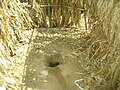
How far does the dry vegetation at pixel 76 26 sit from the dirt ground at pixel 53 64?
101 millimetres

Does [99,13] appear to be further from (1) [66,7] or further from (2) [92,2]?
(1) [66,7]

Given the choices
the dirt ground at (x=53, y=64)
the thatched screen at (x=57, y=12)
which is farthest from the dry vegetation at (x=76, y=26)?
the dirt ground at (x=53, y=64)

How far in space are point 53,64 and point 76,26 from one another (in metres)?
0.85

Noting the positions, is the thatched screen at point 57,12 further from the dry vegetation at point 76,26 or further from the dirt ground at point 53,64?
the dirt ground at point 53,64

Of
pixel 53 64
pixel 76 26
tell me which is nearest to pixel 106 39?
pixel 53 64

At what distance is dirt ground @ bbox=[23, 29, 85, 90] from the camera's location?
2684 mm

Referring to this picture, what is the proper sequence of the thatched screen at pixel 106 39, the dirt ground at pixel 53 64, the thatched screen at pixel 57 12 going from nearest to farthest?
the thatched screen at pixel 106 39, the dirt ground at pixel 53 64, the thatched screen at pixel 57 12

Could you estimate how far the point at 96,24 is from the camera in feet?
9.79

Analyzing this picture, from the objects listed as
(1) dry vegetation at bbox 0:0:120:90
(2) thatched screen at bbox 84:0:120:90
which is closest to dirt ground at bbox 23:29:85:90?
(1) dry vegetation at bbox 0:0:120:90

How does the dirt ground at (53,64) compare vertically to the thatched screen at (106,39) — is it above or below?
below

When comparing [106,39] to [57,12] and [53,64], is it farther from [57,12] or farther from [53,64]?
[57,12]

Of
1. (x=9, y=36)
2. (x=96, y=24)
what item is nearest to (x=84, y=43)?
(x=96, y=24)

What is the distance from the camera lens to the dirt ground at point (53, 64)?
2684mm

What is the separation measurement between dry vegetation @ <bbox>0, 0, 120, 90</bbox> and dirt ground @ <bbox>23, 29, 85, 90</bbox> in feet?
0.33
